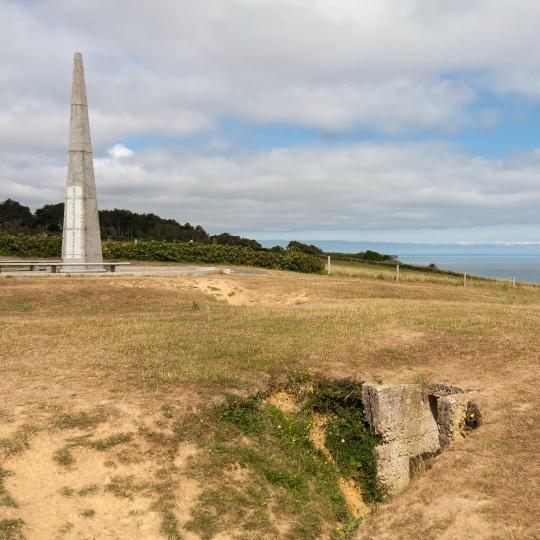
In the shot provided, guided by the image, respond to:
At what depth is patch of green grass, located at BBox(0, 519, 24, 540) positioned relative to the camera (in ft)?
19.8

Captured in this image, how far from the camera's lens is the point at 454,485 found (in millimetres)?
6676

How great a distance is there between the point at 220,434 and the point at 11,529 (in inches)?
125

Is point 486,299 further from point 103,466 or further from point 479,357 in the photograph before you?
point 103,466

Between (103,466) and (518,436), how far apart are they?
5929mm

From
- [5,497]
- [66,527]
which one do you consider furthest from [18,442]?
[66,527]

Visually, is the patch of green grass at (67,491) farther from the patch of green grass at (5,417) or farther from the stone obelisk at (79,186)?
the stone obelisk at (79,186)

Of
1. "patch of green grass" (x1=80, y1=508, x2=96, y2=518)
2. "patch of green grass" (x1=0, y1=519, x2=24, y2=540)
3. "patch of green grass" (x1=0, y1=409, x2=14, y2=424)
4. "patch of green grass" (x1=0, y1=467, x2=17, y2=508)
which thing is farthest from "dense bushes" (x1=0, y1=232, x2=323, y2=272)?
"patch of green grass" (x1=0, y1=519, x2=24, y2=540)

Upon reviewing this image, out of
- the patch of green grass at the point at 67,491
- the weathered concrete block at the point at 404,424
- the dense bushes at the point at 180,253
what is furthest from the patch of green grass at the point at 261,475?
the dense bushes at the point at 180,253

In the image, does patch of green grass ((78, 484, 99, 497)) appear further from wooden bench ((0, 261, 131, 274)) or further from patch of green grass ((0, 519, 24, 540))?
wooden bench ((0, 261, 131, 274))

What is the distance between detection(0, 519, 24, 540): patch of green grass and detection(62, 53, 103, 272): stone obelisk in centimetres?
2046

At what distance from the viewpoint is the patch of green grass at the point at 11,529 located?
603 cm

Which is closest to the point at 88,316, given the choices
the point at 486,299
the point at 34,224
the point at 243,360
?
the point at 243,360

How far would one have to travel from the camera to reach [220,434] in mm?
8359

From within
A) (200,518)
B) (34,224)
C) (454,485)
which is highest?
(34,224)
